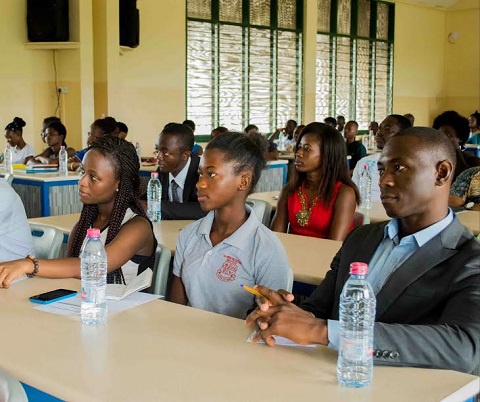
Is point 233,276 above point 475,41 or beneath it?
beneath

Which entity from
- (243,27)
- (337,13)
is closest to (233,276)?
(243,27)

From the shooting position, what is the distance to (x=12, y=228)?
304 centimetres

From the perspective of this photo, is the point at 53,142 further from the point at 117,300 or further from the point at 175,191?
the point at 117,300

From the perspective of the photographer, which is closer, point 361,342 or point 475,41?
point 361,342

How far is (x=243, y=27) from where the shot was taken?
41.5 feet

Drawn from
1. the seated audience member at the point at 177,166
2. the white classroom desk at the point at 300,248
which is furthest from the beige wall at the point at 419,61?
the white classroom desk at the point at 300,248

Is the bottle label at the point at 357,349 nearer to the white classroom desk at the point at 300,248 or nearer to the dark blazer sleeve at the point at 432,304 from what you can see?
the dark blazer sleeve at the point at 432,304

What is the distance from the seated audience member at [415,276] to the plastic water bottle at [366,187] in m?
3.08

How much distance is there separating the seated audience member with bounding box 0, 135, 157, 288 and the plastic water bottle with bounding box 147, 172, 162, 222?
1.26 meters

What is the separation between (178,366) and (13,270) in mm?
1061

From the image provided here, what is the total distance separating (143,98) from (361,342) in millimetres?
9452

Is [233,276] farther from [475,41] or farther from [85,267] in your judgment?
[475,41]

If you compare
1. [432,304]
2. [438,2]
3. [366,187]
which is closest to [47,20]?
[366,187]

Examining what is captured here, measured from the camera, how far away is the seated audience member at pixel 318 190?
14.0 ft
